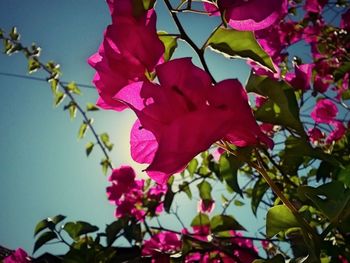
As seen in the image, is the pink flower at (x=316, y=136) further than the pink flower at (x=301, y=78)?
Yes

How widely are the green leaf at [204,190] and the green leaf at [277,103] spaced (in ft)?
3.26

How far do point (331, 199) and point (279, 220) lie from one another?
7cm

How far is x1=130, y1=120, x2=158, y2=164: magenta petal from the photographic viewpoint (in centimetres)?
42

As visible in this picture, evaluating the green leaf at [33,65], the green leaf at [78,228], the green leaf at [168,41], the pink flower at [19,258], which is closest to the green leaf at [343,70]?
the green leaf at [168,41]

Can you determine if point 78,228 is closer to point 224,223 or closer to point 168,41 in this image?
point 224,223

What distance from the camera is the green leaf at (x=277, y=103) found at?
1.47 feet

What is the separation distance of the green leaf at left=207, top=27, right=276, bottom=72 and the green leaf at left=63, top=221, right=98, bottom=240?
87 centimetres

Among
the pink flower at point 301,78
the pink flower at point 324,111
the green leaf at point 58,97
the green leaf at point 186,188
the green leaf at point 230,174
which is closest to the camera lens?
the green leaf at point 230,174

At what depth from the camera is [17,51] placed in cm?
213

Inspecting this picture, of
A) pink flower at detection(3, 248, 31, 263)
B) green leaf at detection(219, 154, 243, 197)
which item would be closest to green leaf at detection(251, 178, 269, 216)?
green leaf at detection(219, 154, 243, 197)

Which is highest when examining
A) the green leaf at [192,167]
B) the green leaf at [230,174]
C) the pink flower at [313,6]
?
the pink flower at [313,6]

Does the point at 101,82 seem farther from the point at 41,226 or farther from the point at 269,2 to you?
the point at 41,226

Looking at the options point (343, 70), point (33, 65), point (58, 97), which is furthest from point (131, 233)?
point (33, 65)

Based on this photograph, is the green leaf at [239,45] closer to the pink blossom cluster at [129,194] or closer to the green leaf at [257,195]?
the green leaf at [257,195]
